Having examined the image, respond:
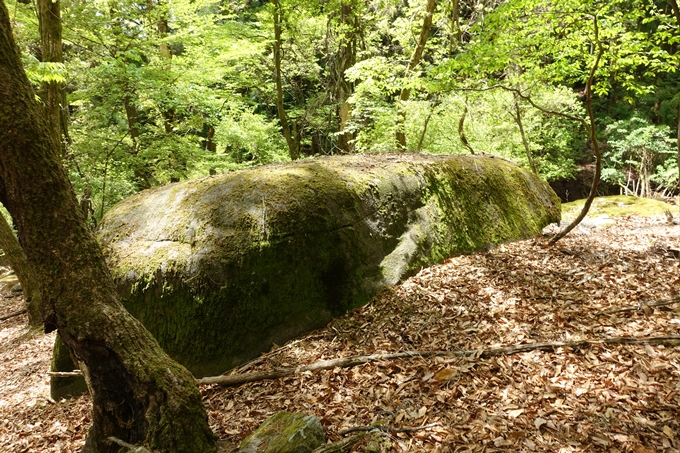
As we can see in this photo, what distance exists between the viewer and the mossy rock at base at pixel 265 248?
4188 millimetres

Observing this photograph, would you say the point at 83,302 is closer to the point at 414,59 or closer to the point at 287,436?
the point at 287,436

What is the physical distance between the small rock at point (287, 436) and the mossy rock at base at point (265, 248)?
5.02ft

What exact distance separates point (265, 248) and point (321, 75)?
16929 millimetres

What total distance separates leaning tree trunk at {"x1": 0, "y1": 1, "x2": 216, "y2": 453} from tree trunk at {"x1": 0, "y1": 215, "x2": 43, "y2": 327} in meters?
5.65

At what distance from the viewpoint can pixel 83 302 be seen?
2.59 m

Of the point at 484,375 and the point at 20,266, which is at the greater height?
the point at 20,266

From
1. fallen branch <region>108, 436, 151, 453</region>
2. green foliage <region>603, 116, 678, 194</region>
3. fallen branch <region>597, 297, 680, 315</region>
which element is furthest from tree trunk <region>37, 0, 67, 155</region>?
green foliage <region>603, 116, 678, 194</region>

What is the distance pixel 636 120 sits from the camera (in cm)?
1875

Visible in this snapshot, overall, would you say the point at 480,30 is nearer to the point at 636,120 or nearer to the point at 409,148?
the point at 409,148

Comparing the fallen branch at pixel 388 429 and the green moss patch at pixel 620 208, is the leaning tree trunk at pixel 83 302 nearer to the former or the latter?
the fallen branch at pixel 388 429

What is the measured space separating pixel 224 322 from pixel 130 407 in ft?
4.74

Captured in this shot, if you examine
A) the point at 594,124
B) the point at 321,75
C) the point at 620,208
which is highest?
the point at 321,75

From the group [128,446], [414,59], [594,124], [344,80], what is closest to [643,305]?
[594,124]

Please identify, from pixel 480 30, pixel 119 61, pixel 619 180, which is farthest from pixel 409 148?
pixel 619 180
